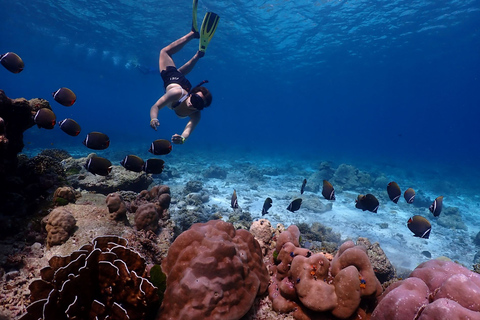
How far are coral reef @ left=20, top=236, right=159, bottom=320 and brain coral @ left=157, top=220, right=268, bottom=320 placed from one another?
0.34 meters

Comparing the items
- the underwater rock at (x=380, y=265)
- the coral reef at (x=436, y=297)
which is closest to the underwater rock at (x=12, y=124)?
the coral reef at (x=436, y=297)

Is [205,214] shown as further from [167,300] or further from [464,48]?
[464,48]

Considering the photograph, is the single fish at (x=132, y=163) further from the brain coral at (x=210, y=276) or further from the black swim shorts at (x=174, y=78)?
the black swim shorts at (x=174, y=78)

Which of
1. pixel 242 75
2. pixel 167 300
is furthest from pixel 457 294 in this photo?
pixel 242 75

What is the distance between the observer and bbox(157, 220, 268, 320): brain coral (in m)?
2.58

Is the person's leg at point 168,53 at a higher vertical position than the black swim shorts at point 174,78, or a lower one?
higher

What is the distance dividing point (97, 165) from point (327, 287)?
14.7 feet

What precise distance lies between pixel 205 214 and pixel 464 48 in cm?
4507

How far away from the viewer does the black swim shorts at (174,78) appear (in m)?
7.01

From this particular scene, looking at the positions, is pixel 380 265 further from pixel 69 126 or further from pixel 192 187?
pixel 192 187

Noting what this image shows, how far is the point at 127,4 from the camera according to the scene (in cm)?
2352

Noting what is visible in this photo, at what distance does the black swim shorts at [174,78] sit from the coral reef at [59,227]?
4638mm

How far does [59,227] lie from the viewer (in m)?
3.77

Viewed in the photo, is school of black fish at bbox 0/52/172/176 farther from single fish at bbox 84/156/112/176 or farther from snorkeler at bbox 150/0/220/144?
snorkeler at bbox 150/0/220/144
